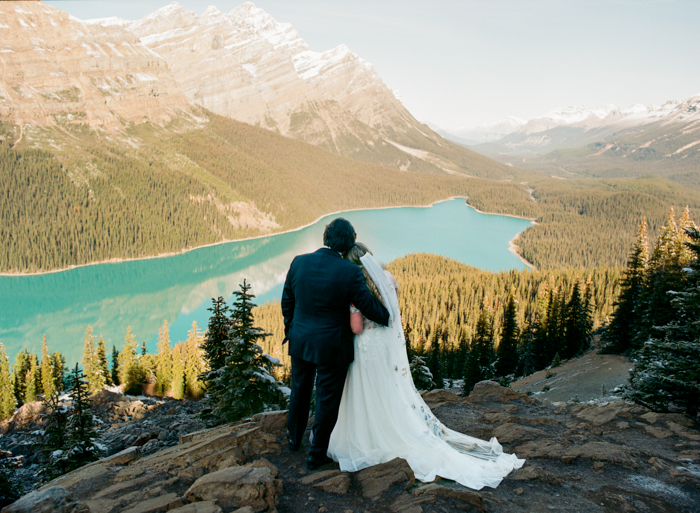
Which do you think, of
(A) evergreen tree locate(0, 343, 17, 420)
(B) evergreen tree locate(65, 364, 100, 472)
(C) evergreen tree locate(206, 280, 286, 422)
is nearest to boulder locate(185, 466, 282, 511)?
(C) evergreen tree locate(206, 280, 286, 422)

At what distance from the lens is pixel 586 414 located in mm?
7754

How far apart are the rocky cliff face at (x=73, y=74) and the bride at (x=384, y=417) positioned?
511 ft

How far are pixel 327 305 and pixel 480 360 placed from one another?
2791 cm

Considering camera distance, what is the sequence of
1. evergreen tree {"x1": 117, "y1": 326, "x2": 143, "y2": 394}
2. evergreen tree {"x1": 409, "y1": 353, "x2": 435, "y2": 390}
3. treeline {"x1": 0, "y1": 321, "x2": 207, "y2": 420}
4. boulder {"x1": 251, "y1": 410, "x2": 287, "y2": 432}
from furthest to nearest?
evergreen tree {"x1": 117, "y1": 326, "x2": 143, "y2": 394}, treeline {"x1": 0, "y1": 321, "x2": 207, "y2": 420}, evergreen tree {"x1": 409, "y1": 353, "x2": 435, "y2": 390}, boulder {"x1": 251, "y1": 410, "x2": 287, "y2": 432}

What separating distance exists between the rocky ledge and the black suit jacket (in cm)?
128

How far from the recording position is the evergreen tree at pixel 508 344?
30.3 meters

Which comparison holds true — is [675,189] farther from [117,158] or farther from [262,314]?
[117,158]

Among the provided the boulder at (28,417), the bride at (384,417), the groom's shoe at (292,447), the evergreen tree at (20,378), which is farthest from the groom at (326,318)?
the evergreen tree at (20,378)

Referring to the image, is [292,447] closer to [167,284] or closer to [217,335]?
[217,335]

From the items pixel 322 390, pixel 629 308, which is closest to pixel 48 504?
pixel 322 390

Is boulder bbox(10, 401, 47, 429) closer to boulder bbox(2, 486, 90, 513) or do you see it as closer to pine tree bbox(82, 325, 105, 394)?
pine tree bbox(82, 325, 105, 394)

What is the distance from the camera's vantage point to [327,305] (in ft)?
13.8

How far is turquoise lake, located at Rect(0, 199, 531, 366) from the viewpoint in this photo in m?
59.8

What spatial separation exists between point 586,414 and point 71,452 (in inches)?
496
